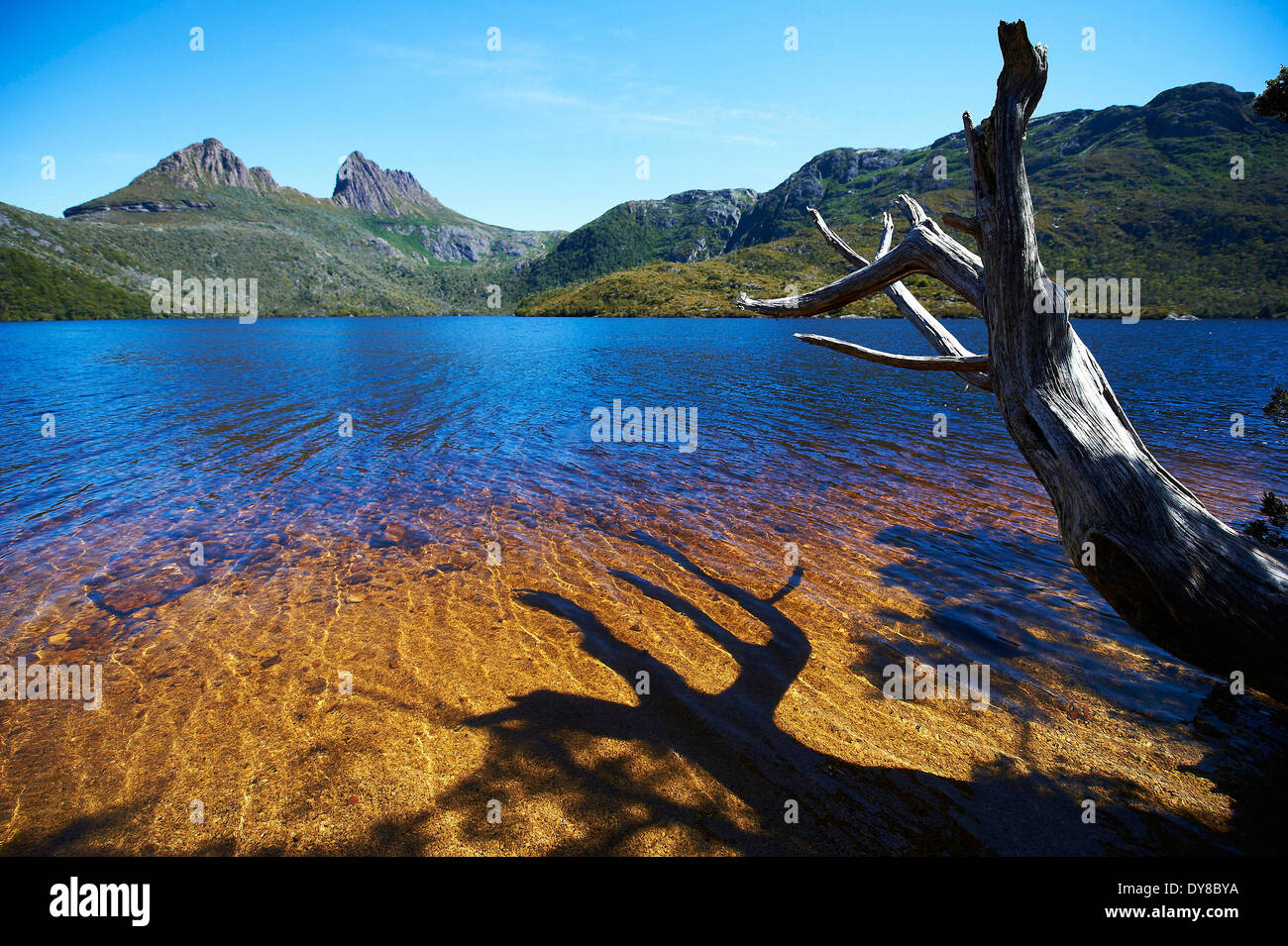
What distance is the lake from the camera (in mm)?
4832

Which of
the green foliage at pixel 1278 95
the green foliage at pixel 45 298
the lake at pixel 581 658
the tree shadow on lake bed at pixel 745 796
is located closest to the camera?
the tree shadow on lake bed at pixel 745 796

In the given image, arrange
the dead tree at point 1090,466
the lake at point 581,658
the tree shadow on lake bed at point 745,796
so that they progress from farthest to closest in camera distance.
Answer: the lake at point 581,658
the tree shadow on lake bed at point 745,796
the dead tree at point 1090,466

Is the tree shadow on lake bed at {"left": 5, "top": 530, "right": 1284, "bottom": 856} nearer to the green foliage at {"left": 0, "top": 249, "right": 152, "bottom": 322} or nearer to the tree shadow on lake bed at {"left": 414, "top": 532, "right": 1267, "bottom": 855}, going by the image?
the tree shadow on lake bed at {"left": 414, "top": 532, "right": 1267, "bottom": 855}

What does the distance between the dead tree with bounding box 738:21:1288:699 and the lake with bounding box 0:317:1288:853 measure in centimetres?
246

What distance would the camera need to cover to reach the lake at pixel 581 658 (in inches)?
190

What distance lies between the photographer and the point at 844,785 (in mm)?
5133

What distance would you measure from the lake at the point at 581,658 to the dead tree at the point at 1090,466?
8.08 feet

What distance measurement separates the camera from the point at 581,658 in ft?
24.4

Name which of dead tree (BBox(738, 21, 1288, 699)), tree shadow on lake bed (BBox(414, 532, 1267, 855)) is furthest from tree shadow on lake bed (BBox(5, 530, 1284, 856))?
dead tree (BBox(738, 21, 1288, 699))

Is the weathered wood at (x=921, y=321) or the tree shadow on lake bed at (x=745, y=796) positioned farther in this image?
the weathered wood at (x=921, y=321)

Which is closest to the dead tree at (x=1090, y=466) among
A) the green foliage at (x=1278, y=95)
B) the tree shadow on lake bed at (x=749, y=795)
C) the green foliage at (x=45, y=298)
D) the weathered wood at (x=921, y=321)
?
the weathered wood at (x=921, y=321)

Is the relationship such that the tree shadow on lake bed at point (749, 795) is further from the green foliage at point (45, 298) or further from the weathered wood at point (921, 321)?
the green foliage at point (45, 298)

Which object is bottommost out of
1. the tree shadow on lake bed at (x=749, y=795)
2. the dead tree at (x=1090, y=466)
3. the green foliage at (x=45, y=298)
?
the tree shadow on lake bed at (x=749, y=795)
